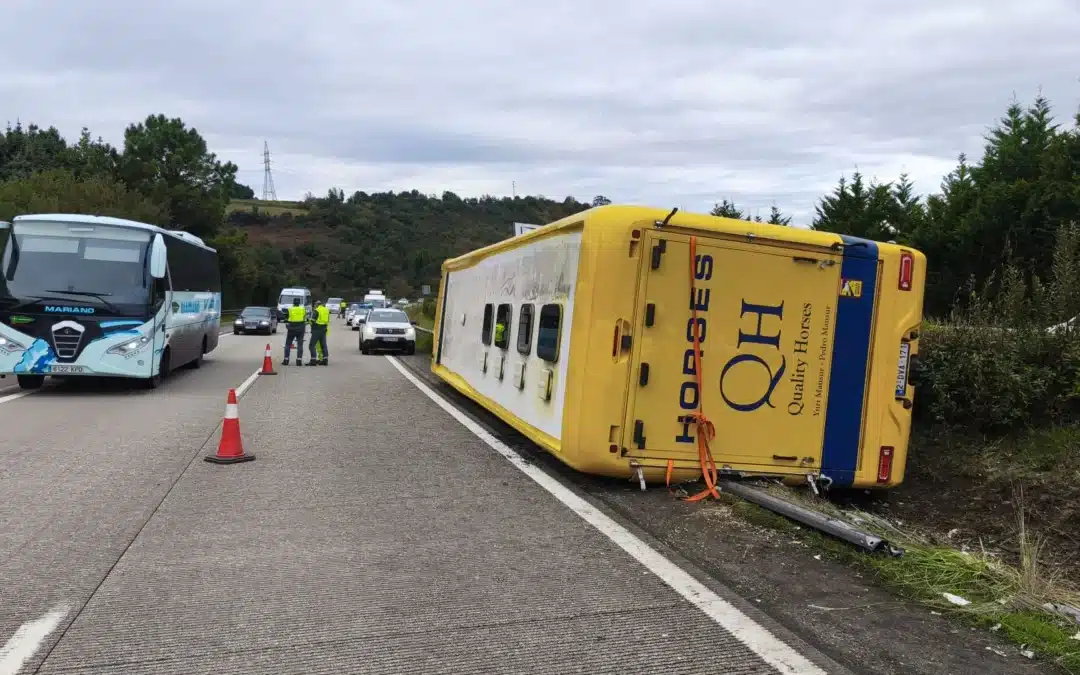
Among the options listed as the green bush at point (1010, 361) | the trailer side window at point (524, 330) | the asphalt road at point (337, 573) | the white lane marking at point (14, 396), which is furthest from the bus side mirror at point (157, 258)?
the green bush at point (1010, 361)

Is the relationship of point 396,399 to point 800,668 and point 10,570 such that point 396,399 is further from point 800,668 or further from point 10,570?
point 800,668

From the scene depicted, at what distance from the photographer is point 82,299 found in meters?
13.6

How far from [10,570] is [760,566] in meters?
4.34

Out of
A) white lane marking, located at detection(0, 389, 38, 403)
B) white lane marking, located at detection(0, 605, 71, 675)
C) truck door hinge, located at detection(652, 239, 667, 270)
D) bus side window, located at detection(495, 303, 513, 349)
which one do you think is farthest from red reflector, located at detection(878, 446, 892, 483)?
white lane marking, located at detection(0, 389, 38, 403)

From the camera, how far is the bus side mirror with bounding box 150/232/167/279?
14.2 meters

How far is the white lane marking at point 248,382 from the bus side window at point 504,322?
18.2 ft

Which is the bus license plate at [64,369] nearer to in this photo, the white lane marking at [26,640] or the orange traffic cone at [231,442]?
the orange traffic cone at [231,442]

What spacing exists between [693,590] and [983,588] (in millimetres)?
1590

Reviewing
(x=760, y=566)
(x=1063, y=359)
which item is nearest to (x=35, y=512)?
(x=760, y=566)

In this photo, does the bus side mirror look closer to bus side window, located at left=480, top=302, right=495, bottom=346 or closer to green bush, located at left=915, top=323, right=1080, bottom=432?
bus side window, located at left=480, top=302, right=495, bottom=346

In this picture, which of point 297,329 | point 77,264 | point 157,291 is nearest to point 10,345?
point 77,264

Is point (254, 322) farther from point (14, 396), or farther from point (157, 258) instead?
point (14, 396)

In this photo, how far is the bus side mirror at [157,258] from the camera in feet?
46.5

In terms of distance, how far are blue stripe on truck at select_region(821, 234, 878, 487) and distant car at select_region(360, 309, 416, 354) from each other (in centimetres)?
2017
